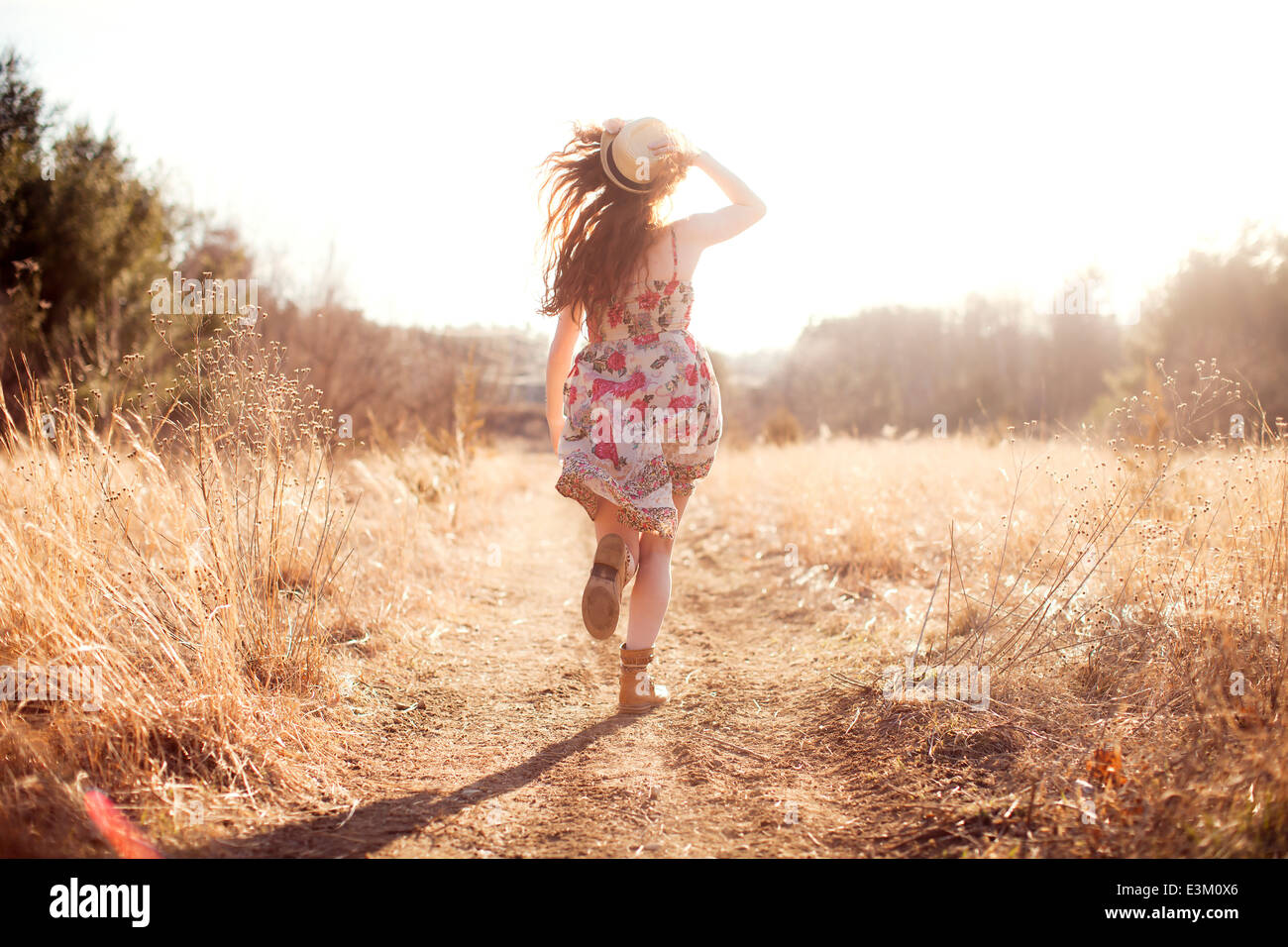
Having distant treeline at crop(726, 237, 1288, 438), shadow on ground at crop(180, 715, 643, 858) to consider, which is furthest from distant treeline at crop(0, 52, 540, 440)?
shadow on ground at crop(180, 715, 643, 858)

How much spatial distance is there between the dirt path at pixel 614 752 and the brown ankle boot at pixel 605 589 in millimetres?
379

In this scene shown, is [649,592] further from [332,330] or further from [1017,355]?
[1017,355]

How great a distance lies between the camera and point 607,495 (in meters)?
2.63

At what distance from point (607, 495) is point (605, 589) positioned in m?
0.34

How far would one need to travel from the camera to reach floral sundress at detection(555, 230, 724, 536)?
2.68 metres

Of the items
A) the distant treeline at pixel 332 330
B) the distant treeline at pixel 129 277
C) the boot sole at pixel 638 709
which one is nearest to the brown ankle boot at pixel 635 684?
the boot sole at pixel 638 709

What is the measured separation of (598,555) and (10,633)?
167 cm

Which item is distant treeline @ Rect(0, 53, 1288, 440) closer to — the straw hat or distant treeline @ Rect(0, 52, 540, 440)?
distant treeline @ Rect(0, 52, 540, 440)

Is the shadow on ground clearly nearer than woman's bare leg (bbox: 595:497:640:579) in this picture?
Yes

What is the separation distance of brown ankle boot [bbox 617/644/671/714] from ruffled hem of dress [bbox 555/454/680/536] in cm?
48
